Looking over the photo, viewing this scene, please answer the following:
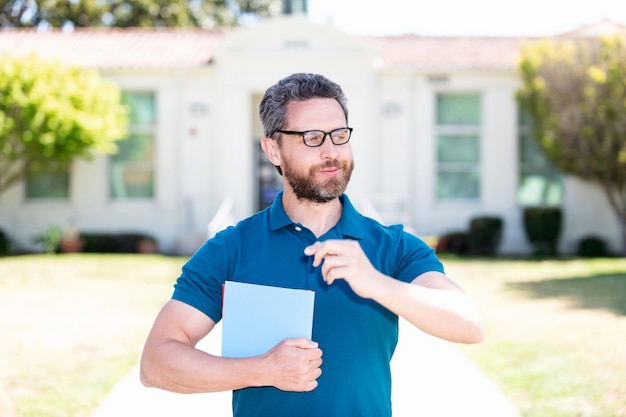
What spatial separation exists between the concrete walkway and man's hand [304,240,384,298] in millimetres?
3151

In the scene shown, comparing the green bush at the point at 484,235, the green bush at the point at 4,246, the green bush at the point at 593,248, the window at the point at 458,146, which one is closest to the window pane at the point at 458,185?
the window at the point at 458,146

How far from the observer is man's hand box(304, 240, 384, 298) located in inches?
75.0

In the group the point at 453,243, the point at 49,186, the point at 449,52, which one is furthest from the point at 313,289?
the point at 49,186

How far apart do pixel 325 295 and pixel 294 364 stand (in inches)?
9.0

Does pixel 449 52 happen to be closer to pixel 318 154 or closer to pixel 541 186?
pixel 541 186

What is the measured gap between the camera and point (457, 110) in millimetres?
16766

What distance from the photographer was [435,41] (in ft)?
60.2

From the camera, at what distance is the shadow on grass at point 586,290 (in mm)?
9366

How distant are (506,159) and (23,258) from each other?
31.5 ft

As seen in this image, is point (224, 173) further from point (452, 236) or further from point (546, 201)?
point (546, 201)

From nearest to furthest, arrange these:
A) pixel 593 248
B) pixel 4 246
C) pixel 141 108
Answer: pixel 593 248
pixel 4 246
pixel 141 108

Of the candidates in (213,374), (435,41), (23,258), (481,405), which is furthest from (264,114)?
(435,41)

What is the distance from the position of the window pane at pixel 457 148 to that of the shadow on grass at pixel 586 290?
5210 millimetres

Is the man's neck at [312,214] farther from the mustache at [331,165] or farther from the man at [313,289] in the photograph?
the mustache at [331,165]
